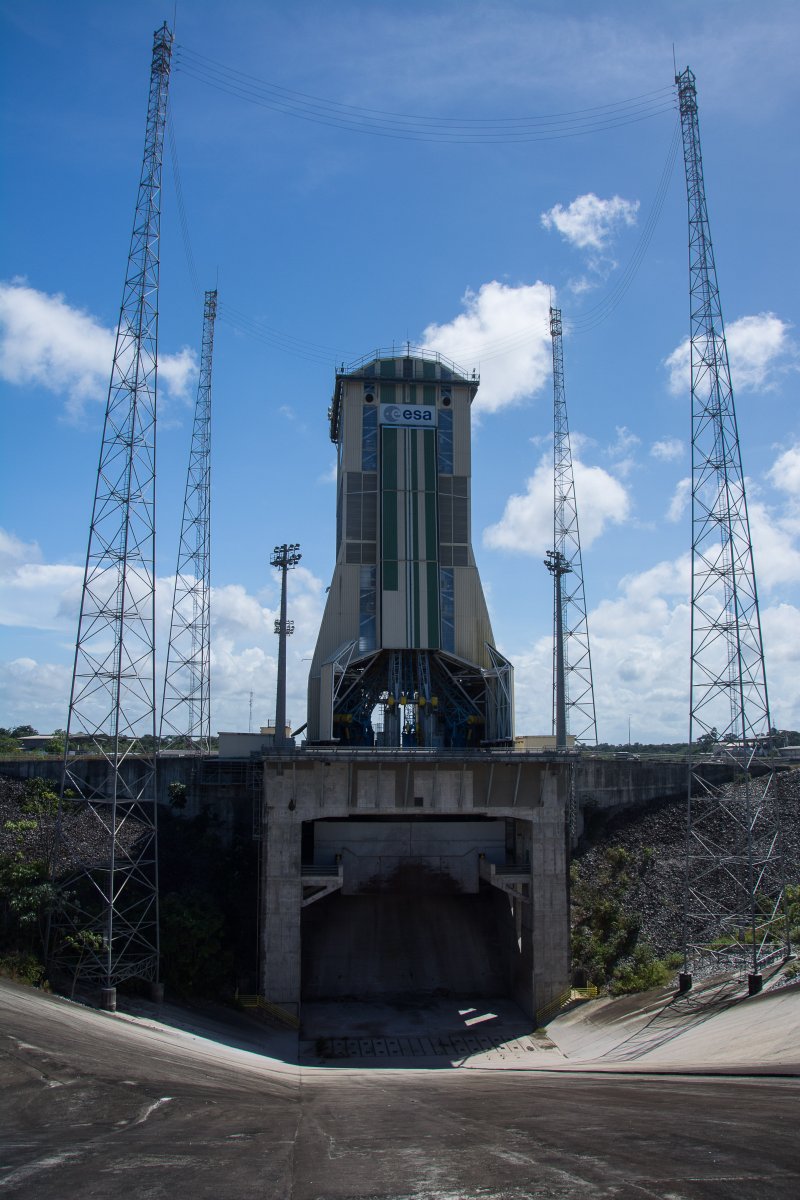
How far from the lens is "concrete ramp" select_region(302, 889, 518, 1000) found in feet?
130

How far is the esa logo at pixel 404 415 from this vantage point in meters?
47.3

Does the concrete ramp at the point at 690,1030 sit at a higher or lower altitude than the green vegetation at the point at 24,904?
lower

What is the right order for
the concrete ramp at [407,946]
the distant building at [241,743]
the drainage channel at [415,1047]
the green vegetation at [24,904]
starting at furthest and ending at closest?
the distant building at [241,743] → the concrete ramp at [407,946] → the drainage channel at [415,1047] → the green vegetation at [24,904]

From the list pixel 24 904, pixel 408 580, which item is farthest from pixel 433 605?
pixel 24 904

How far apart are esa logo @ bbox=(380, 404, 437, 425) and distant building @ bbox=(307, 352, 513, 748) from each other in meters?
0.06

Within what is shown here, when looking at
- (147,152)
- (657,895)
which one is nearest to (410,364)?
(147,152)

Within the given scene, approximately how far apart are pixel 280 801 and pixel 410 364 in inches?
1046

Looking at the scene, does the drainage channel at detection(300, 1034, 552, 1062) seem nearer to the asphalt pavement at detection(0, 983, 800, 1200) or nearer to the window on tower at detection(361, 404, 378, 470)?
the asphalt pavement at detection(0, 983, 800, 1200)

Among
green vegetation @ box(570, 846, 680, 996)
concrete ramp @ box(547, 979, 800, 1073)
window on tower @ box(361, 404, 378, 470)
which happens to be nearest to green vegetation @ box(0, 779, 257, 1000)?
concrete ramp @ box(547, 979, 800, 1073)

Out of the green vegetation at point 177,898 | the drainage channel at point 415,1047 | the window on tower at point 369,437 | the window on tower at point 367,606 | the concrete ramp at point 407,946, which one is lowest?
the drainage channel at point 415,1047

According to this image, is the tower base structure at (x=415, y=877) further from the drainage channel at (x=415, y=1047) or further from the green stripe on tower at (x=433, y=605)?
the green stripe on tower at (x=433, y=605)

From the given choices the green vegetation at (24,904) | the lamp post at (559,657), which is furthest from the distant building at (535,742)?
the green vegetation at (24,904)

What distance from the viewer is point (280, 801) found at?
3569 cm

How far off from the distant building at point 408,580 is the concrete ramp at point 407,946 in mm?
8637
